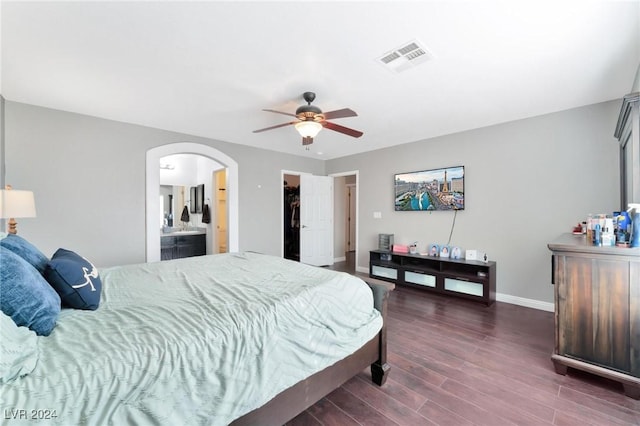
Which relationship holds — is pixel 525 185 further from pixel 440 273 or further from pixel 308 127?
pixel 308 127

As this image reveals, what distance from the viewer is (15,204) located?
232cm

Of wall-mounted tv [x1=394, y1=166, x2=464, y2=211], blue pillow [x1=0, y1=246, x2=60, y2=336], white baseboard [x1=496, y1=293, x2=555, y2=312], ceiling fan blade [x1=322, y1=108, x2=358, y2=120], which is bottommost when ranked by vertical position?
white baseboard [x1=496, y1=293, x2=555, y2=312]

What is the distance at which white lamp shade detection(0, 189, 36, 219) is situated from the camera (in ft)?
7.42

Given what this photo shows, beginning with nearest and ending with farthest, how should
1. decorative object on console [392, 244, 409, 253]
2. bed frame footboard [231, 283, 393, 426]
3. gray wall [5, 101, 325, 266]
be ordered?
bed frame footboard [231, 283, 393, 426] → gray wall [5, 101, 325, 266] → decorative object on console [392, 244, 409, 253]

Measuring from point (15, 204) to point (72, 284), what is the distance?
5.74 feet

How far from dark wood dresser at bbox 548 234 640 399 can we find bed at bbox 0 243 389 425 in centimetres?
143

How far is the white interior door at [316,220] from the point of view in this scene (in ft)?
19.1

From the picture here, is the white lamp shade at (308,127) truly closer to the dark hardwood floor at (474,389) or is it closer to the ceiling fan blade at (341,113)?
the ceiling fan blade at (341,113)

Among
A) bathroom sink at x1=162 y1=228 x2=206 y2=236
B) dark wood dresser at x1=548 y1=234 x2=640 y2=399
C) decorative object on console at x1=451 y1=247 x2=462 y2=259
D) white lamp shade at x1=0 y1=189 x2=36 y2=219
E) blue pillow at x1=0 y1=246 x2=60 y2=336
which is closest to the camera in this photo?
blue pillow at x1=0 y1=246 x2=60 y2=336

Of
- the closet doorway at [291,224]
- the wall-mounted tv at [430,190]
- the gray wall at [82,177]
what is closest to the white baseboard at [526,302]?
the wall-mounted tv at [430,190]

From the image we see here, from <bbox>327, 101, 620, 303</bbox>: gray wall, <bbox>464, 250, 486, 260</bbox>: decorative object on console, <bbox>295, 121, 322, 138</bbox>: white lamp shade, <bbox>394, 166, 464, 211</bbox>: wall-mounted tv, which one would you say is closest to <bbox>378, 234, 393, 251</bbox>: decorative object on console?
<bbox>327, 101, 620, 303</bbox>: gray wall

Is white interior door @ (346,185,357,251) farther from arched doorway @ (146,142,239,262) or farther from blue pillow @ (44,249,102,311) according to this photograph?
blue pillow @ (44,249,102,311)

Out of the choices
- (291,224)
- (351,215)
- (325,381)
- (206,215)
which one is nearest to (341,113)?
(325,381)

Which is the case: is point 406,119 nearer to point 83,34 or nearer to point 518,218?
point 518,218
